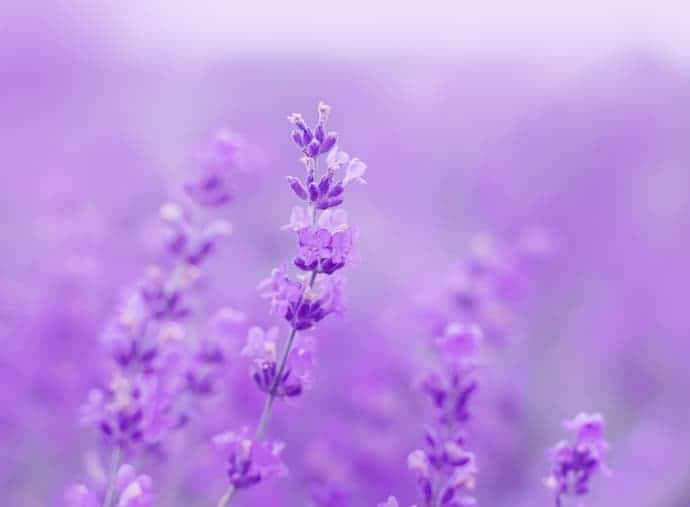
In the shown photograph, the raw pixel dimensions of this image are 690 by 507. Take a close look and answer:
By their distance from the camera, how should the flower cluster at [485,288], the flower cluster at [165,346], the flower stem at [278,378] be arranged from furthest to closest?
1. the flower cluster at [485,288]
2. the flower cluster at [165,346]
3. the flower stem at [278,378]

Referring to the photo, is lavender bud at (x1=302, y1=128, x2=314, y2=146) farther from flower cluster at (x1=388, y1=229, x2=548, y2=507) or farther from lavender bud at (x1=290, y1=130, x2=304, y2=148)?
flower cluster at (x1=388, y1=229, x2=548, y2=507)

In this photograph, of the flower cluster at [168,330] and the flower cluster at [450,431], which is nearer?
the flower cluster at [450,431]

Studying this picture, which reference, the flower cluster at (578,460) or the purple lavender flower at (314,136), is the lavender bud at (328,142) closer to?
the purple lavender flower at (314,136)

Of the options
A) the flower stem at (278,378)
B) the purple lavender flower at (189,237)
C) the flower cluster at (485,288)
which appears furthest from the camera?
the flower cluster at (485,288)

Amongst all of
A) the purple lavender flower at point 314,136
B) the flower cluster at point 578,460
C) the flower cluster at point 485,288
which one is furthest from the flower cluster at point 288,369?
the flower cluster at point 485,288

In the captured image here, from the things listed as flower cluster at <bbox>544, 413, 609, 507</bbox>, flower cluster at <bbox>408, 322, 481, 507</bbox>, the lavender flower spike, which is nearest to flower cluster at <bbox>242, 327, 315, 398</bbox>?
the lavender flower spike

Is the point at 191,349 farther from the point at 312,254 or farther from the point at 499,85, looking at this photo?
the point at 499,85

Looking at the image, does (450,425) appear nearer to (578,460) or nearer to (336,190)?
(578,460)

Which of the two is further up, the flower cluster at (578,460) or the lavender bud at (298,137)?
the lavender bud at (298,137)
